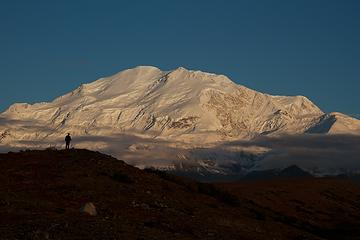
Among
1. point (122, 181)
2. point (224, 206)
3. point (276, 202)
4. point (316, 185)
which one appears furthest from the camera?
point (316, 185)

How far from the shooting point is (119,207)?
150ft

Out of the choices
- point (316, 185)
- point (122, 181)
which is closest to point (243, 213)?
point (122, 181)

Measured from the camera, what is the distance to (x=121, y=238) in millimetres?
34000

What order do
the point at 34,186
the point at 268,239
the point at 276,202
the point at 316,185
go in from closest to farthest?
the point at 268,239, the point at 34,186, the point at 276,202, the point at 316,185

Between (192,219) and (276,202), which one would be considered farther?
(276,202)

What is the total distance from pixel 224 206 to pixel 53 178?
14.0 m

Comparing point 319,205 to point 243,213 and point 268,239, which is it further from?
point 268,239

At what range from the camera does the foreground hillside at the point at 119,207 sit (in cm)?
3716

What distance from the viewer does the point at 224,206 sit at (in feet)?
190

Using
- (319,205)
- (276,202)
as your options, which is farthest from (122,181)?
(319,205)

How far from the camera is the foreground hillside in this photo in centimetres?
3716

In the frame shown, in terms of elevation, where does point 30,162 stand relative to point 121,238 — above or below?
above

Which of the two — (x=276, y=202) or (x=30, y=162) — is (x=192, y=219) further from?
(x=276, y=202)

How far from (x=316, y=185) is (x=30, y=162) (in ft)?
171
